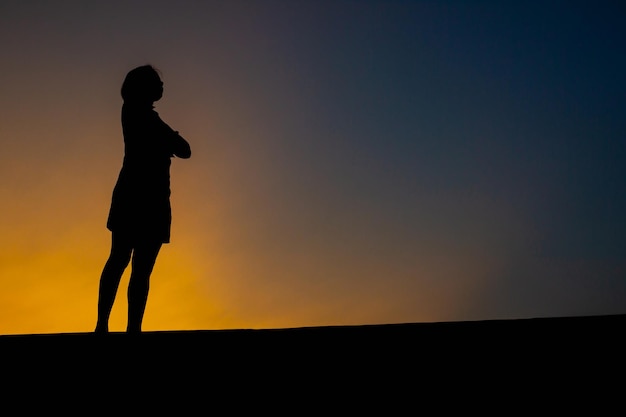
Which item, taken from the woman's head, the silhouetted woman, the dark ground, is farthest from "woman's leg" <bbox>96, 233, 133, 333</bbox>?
the woman's head

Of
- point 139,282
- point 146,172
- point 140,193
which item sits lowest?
point 139,282

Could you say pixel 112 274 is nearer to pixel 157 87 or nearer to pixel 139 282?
pixel 139 282

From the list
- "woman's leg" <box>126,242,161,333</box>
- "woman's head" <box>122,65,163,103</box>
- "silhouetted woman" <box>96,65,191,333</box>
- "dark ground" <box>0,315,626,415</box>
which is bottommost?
"dark ground" <box>0,315,626,415</box>

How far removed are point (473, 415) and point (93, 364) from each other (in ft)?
5.62

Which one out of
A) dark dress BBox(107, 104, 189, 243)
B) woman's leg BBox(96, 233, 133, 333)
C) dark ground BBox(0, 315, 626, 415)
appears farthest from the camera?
dark dress BBox(107, 104, 189, 243)

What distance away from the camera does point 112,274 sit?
3.90 meters

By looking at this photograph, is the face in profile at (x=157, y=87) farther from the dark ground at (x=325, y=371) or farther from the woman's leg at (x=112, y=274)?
the dark ground at (x=325, y=371)

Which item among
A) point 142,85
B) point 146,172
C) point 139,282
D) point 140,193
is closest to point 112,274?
point 139,282

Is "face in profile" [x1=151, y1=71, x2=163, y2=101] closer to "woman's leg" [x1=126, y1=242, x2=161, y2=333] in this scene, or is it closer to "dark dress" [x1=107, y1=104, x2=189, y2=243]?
"dark dress" [x1=107, y1=104, x2=189, y2=243]

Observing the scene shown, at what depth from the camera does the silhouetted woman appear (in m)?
3.93

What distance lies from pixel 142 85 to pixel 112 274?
1.25 meters

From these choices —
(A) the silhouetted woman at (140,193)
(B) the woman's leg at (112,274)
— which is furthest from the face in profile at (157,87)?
(B) the woman's leg at (112,274)

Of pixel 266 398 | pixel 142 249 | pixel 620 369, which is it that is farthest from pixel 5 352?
pixel 620 369

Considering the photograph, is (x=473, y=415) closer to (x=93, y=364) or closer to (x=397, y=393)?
(x=397, y=393)
